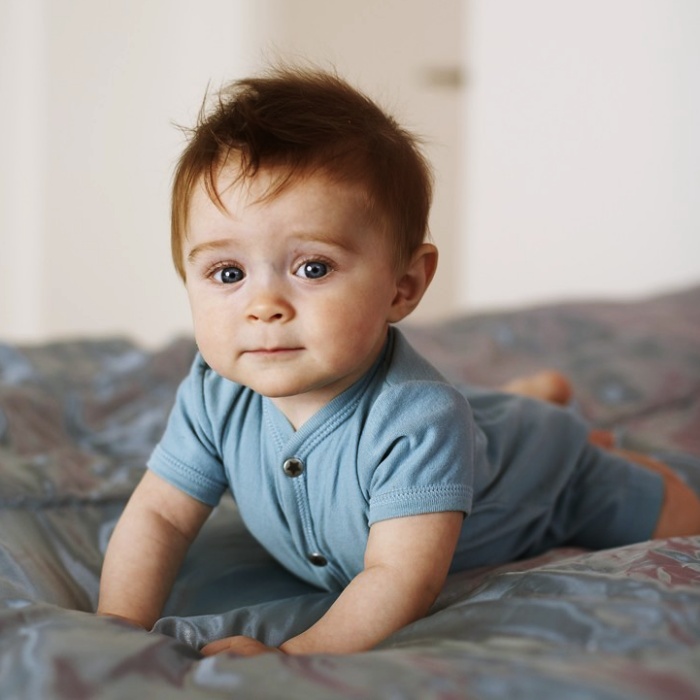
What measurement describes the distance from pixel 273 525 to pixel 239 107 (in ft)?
1.37

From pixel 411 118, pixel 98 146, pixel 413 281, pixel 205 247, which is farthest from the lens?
pixel 98 146

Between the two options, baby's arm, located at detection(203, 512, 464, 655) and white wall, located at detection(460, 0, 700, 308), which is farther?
white wall, located at detection(460, 0, 700, 308)

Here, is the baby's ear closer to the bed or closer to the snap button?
the snap button

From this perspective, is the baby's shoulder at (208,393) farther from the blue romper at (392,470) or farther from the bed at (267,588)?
the bed at (267,588)

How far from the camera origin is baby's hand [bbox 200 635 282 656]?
80 cm

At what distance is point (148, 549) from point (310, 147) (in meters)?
0.42

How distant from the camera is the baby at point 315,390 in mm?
893

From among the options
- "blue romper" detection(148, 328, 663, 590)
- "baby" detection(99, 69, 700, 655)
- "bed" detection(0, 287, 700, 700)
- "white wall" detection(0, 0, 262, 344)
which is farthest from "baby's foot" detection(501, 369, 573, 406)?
"white wall" detection(0, 0, 262, 344)

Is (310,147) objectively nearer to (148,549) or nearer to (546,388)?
(148,549)

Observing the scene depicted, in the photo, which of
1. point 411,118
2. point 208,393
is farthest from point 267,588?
point 411,118

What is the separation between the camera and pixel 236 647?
2.67 feet

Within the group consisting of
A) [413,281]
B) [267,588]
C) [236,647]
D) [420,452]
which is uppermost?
[413,281]

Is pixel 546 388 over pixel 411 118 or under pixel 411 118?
under

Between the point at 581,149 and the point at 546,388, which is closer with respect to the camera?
the point at 546,388
